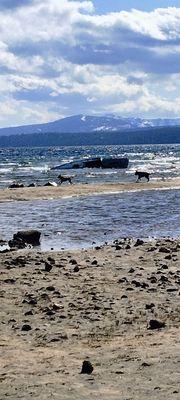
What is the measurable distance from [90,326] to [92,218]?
21921 millimetres

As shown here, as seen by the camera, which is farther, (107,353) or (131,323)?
(131,323)

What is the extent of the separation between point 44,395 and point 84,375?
948 millimetres

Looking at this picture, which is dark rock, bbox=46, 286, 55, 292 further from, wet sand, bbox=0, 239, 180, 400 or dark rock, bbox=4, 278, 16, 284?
dark rock, bbox=4, 278, 16, 284

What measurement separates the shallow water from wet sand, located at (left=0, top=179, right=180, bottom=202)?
341 cm

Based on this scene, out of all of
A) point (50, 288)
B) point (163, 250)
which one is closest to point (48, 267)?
point (50, 288)

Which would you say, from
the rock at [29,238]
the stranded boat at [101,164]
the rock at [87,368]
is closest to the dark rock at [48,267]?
the rock at [29,238]

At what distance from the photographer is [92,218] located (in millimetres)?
34219

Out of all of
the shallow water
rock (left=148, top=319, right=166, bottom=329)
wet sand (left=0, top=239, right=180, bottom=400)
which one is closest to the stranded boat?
the shallow water

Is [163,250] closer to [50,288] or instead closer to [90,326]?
[50,288]

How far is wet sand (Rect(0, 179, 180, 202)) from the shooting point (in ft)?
168

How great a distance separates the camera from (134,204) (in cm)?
4288

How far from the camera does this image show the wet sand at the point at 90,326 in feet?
29.6

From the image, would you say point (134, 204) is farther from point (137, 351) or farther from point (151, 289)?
point (137, 351)

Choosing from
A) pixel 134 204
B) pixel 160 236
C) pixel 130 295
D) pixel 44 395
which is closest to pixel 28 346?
pixel 44 395
